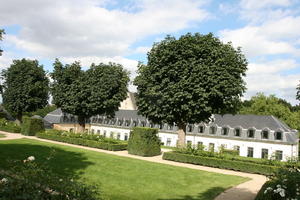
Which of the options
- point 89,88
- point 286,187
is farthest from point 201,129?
point 286,187

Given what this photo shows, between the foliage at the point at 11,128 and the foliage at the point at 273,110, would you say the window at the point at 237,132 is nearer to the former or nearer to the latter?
the foliage at the point at 273,110

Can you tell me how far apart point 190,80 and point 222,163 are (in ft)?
25.5

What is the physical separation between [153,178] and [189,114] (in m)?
10.3

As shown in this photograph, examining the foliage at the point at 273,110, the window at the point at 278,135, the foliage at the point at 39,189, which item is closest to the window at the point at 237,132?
the window at the point at 278,135

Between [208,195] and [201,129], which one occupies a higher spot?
[201,129]

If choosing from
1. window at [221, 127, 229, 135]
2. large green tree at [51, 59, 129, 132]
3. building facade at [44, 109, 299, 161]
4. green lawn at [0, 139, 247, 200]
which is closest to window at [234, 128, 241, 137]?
building facade at [44, 109, 299, 161]

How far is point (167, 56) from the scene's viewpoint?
25000 mm

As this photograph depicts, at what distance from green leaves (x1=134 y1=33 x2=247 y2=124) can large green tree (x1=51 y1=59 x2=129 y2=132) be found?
35.0 feet

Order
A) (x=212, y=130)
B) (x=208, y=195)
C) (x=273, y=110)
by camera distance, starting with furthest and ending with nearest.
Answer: (x=273, y=110) → (x=212, y=130) → (x=208, y=195)

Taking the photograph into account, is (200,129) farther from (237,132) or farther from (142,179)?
(142,179)

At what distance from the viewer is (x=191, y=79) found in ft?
77.4

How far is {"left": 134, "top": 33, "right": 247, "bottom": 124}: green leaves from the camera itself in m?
23.7

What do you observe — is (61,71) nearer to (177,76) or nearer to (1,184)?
(177,76)

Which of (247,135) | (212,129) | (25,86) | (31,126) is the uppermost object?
(25,86)
